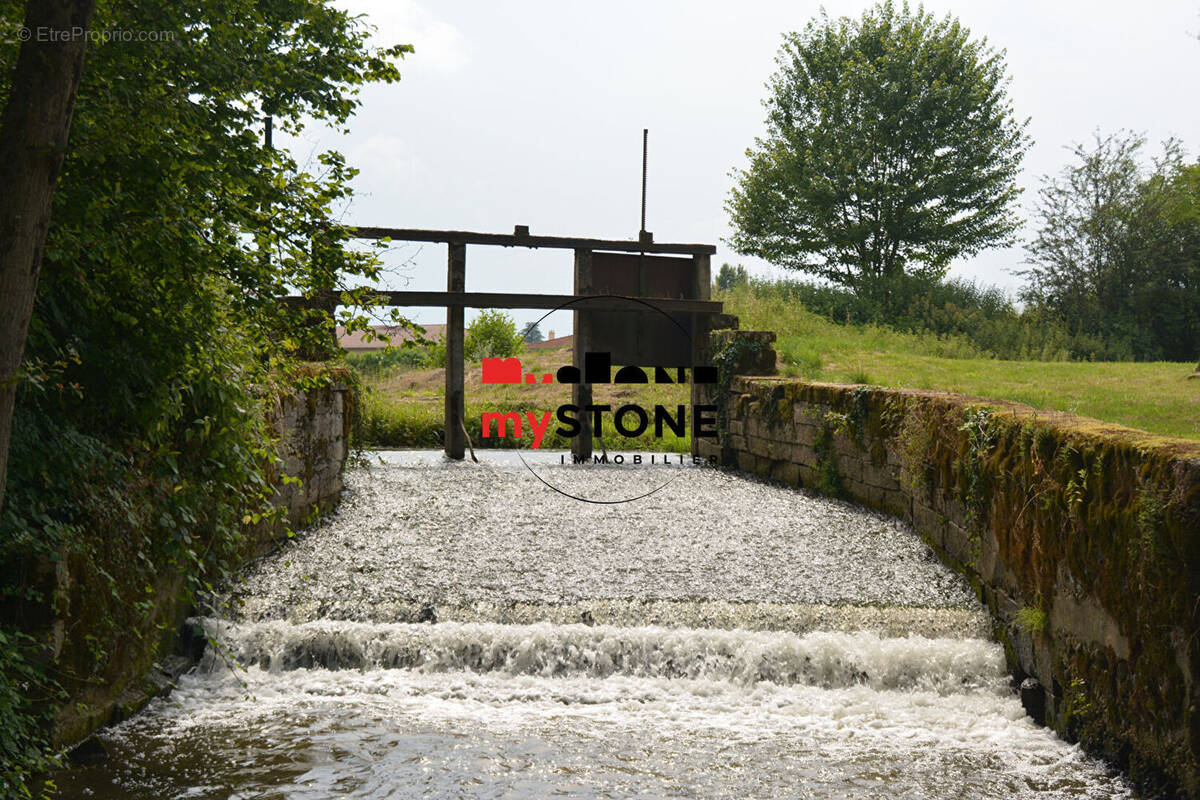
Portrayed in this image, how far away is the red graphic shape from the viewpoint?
19.8 meters

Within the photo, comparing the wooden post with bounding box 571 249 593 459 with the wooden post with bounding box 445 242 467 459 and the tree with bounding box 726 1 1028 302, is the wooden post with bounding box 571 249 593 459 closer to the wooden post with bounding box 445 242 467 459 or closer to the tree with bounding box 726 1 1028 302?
the wooden post with bounding box 445 242 467 459

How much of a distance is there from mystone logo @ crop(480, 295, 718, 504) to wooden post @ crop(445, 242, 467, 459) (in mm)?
1156

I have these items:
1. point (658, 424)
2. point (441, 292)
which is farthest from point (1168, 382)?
point (441, 292)

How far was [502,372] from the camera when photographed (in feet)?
67.2

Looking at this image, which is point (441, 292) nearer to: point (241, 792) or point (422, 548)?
point (422, 548)

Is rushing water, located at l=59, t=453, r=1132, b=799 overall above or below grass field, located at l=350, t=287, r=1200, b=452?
below

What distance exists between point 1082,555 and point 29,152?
5.25m

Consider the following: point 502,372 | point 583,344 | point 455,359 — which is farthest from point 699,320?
point 502,372

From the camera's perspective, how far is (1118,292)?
28.7 m

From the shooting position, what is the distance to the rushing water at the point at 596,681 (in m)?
4.66

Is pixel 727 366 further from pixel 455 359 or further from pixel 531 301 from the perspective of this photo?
pixel 455 359

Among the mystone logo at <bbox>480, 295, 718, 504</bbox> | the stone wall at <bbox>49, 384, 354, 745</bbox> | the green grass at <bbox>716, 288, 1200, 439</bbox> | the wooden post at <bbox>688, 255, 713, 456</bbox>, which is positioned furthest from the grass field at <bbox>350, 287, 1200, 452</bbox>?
the stone wall at <bbox>49, 384, 354, 745</bbox>

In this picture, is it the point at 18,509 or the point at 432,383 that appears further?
the point at 432,383

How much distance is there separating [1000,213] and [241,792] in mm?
30376
